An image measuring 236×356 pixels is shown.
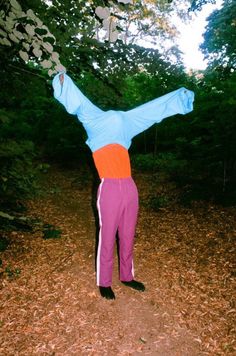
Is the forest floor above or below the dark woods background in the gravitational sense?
below

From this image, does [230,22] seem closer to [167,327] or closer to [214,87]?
[214,87]

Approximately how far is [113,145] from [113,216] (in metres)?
0.84

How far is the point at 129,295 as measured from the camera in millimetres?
4230

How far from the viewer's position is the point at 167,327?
12.0ft

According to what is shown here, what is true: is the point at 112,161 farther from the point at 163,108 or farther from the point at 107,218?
the point at 163,108

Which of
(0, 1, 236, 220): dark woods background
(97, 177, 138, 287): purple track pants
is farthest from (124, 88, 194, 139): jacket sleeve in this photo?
(0, 1, 236, 220): dark woods background

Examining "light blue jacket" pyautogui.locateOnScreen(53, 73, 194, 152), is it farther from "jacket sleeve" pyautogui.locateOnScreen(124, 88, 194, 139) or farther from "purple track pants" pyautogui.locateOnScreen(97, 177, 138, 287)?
"purple track pants" pyautogui.locateOnScreen(97, 177, 138, 287)

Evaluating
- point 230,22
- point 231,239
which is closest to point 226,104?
point 231,239

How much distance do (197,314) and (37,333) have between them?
1930 millimetres

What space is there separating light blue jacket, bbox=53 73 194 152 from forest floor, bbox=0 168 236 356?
208 cm

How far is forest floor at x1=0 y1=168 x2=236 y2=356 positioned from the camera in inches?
135

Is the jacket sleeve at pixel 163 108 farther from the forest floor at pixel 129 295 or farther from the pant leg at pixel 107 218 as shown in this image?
the forest floor at pixel 129 295

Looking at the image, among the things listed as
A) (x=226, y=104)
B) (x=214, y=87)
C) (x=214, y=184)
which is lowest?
(x=214, y=184)

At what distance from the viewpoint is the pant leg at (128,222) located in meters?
3.67
